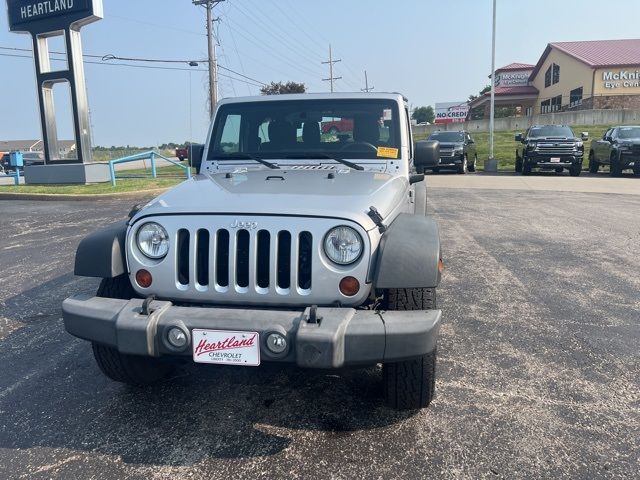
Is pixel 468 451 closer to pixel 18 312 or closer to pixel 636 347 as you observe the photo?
pixel 636 347

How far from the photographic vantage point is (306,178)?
3.52 meters

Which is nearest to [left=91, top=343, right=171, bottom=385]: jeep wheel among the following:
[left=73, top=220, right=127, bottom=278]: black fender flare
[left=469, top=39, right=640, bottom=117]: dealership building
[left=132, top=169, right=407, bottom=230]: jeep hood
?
[left=73, top=220, right=127, bottom=278]: black fender flare

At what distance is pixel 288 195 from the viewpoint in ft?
9.50

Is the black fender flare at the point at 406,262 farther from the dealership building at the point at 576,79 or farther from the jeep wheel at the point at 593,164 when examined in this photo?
the dealership building at the point at 576,79

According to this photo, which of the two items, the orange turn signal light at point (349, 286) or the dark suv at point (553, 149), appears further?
the dark suv at point (553, 149)

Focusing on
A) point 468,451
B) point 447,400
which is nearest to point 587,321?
point 447,400

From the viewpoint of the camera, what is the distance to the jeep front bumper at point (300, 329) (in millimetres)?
2385

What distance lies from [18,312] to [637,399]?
4.82 m

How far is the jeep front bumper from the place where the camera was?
2385 millimetres

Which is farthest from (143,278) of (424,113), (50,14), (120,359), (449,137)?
(424,113)

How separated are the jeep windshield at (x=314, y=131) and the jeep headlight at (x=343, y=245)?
1.60 metres

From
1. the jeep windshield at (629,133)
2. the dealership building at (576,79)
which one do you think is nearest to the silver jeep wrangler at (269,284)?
the jeep windshield at (629,133)

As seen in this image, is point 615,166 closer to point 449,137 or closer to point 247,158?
point 449,137

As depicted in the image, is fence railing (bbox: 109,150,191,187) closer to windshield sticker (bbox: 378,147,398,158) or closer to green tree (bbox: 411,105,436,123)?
windshield sticker (bbox: 378,147,398,158)
